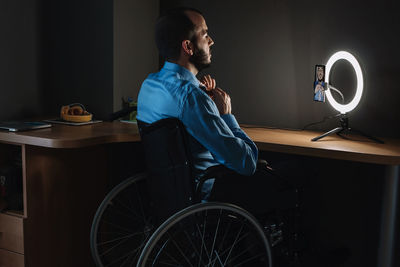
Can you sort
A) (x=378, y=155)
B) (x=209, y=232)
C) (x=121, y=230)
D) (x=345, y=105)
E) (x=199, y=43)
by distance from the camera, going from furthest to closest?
(x=121, y=230) → (x=345, y=105) → (x=199, y=43) → (x=378, y=155) → (x=209, y=232)

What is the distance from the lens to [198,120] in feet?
5.79

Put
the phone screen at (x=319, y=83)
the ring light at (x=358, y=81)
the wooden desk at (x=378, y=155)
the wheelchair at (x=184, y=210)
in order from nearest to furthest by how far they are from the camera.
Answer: the wheelchair at (x=184, y=210)
the wooden desk at (x=378, y=155)
the ring light at (x=358, y=81)
the phone screen at (x=319, y=83)

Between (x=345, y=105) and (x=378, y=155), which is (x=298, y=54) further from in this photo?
(x=378, y=155)

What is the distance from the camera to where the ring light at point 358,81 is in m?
2.24

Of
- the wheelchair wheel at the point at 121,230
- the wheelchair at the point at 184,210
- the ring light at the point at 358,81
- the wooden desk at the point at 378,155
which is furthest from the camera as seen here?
the wheelchair wheel at the point at 121,230

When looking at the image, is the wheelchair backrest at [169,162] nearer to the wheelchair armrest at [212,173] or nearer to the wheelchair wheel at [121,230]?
the wheelchair armrest at [212,173]

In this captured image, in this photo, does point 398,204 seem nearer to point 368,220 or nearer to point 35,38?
point 368,220

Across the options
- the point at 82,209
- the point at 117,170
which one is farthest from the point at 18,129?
the point at 117,170

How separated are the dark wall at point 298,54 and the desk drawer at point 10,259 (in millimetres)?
1458

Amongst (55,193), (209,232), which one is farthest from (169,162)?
(55,193)

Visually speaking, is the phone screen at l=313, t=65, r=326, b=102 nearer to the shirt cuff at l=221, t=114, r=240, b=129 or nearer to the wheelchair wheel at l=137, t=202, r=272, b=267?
the shirt cuff at l=221, t=114, r=240, b=129

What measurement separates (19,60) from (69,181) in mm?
867

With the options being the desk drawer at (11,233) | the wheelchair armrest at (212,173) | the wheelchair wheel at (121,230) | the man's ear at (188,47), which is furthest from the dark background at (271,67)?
the wheelchair armrest at (212,173)

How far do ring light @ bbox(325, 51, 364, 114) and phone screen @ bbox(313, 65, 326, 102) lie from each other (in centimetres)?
2
